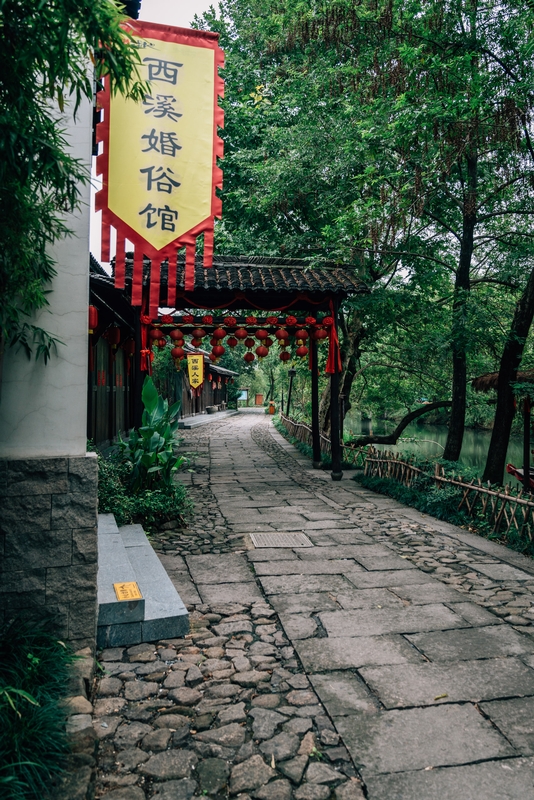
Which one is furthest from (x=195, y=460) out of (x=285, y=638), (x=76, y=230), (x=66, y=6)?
(x=66, y=6)

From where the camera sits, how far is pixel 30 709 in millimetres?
2270

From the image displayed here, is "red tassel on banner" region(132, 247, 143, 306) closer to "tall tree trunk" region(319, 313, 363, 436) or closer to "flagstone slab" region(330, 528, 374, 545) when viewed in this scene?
"flagstone slab" region(330, 528, 374, 545)

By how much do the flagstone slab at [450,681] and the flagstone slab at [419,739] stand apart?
0.34ft

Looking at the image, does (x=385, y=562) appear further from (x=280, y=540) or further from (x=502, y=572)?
(x=280, y=540)

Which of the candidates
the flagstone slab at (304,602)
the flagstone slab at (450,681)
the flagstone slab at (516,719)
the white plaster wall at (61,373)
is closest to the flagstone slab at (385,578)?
the flagstone slab at (304,602)

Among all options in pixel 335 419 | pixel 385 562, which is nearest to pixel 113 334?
pixel 335 419

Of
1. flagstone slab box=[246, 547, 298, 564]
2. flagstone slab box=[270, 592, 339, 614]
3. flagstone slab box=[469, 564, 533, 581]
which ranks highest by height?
flagstone slab box=[469, 564, 533, 581]

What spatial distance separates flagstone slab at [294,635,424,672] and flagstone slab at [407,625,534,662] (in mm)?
115

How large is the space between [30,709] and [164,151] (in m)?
3.81

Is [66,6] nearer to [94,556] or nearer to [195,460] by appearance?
[94,556]

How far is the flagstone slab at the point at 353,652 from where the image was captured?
10.4 ft

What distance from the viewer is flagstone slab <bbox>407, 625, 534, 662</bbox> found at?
3287 millimetres

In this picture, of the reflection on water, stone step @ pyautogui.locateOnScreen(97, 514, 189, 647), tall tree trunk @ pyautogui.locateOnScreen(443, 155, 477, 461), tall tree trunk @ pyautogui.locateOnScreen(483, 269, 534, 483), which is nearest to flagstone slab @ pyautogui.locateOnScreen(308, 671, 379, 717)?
stone step @ pyautogui.locateOnScreen(97, 514, 189, 647)

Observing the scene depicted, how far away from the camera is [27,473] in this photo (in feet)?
9.11
